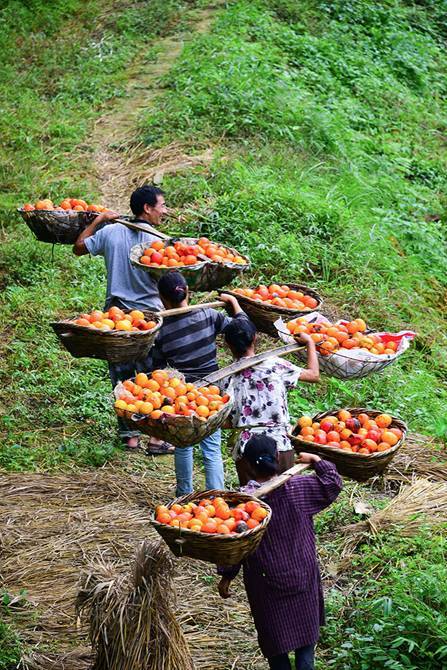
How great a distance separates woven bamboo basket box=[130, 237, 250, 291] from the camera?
19.8 ft

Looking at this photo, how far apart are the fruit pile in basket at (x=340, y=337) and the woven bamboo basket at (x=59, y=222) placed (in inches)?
72.1

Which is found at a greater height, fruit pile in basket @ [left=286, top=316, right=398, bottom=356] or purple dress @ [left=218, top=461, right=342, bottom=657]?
fruit pile in basket @ [left=286, top=316, right=398, bottom=356]

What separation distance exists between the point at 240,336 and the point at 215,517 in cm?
115

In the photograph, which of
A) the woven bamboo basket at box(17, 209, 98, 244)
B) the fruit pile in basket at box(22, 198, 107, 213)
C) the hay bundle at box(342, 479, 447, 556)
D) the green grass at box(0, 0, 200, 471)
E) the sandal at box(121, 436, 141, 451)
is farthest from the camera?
the green grass at box(0, 0, 200, 471)

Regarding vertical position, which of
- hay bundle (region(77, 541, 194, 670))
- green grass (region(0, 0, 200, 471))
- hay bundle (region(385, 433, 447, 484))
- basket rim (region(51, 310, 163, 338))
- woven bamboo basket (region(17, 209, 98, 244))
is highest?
basket rim (region(51, 310, 163, 338))

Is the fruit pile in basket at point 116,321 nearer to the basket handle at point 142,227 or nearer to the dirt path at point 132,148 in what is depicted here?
the basket handle at point 142,227

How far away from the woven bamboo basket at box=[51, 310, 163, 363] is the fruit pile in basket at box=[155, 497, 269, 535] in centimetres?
119

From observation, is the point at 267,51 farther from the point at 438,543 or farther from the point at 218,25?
the point at 438,543

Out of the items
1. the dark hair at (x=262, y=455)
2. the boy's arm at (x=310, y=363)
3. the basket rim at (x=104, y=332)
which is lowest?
the basket rim at (x=104, y=332)

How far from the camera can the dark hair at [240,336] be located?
5.37 meters

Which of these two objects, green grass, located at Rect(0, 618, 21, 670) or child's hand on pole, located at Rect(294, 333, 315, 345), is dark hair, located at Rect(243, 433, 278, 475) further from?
green grass, located at Rect(0, 618, 21, 670)

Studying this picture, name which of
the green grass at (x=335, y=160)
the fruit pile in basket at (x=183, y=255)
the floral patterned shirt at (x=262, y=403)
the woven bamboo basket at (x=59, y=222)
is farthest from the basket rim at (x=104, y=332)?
the green grass at (x=335, y=160)

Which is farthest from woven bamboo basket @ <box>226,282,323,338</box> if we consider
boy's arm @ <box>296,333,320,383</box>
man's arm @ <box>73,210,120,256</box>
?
man's arm @ <box>73,210,120,256</box>

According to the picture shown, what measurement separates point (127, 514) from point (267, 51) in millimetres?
8980
